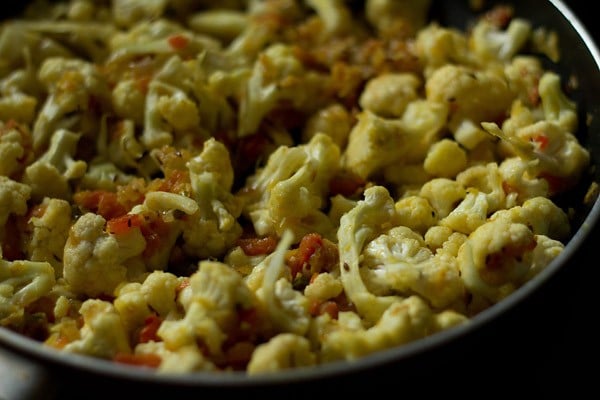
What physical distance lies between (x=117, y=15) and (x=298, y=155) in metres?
1.10

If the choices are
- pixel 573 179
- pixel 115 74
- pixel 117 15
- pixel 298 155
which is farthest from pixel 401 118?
pixel 117 15

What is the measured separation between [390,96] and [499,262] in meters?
0.78

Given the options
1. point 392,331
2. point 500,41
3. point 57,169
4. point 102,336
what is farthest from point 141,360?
point 500,41

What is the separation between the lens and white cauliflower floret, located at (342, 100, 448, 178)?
2.18m

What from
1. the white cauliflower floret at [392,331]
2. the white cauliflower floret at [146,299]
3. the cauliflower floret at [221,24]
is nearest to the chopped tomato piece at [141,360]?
the white cauliflower floret at [146,299]

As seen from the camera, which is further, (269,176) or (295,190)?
(269,176)

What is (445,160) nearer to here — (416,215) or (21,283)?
(416,215)

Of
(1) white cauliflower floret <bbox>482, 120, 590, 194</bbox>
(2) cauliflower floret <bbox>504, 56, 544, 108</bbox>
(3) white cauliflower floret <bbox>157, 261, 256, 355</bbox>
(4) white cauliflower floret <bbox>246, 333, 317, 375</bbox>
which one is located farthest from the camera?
(2) cauliflower floret <bbox>504, 56, 544, 108</bbox>

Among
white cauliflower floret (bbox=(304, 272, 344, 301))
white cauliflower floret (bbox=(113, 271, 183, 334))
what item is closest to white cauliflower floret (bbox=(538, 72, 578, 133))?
white cauliflower floret (bbox=(304, 272, 344, 301))

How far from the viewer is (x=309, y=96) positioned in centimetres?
246

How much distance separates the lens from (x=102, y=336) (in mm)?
1695

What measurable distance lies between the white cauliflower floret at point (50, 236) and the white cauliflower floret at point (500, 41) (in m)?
1.45

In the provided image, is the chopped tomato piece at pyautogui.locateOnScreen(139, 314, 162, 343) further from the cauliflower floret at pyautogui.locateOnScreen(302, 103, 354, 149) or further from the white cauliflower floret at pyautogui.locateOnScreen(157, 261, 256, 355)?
the cauliflower floret at pyautogui.locateOnScreen(302, 103, 354, 149)

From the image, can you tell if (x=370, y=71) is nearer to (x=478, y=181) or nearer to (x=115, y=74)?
(x=478, y=181)
